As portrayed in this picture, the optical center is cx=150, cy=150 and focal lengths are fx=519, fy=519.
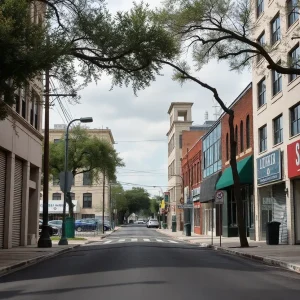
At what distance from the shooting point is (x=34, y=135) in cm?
3064

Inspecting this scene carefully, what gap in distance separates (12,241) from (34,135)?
6.82 meters

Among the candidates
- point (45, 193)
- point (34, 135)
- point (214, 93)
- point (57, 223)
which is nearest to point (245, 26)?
point (214, 93)

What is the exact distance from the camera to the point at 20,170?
28.2 m

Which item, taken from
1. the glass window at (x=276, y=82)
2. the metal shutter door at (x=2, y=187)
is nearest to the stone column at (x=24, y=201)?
the metal shutter door at (x=2, y=187)

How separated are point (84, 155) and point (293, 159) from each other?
28396mm

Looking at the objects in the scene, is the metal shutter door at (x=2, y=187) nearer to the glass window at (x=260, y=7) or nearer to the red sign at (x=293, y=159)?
the red sign at (x=293, y=159)

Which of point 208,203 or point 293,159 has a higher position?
point 293,159

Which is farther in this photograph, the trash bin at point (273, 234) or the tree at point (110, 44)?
the trash bin at point (273, 234)

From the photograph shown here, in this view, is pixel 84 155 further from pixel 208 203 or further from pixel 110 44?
pixel 110 44

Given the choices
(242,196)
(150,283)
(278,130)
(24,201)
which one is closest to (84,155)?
(242,196)

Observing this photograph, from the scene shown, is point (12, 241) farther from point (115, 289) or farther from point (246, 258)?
point (115, 289)

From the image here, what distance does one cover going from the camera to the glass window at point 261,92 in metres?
32.2

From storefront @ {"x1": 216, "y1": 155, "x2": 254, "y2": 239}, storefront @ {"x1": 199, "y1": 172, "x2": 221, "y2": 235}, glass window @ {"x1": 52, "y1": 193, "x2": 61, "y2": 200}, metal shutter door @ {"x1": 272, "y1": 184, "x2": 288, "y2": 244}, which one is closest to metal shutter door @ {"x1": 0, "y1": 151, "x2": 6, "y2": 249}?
metal shutter door @ {"x1": 272, "y1": 184, "x2": 288, "y2": 244}

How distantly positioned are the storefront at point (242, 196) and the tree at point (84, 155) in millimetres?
14201
